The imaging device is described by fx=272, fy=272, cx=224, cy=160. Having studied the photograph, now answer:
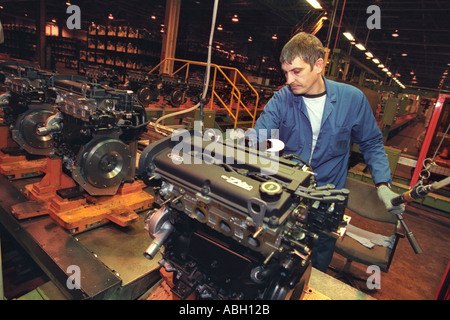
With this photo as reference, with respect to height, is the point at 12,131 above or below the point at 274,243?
below

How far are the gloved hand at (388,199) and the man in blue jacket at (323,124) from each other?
8.3 inches

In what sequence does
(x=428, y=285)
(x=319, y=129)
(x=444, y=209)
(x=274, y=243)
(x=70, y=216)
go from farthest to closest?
(x=444, y=209)
(x=428, y=285)
(x=70, y=216)
(x=319, y=129)
(x=274, y=243)

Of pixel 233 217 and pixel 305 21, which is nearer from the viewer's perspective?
pixel 233 217

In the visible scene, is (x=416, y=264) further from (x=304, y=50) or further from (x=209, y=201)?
(x=209, y=201)

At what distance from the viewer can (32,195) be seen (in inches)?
99.2

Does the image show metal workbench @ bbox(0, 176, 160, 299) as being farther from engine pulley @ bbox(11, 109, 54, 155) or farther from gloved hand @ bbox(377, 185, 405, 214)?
gloved hand @ bbox(377, 185, 405, 214)

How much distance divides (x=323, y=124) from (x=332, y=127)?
6 cm

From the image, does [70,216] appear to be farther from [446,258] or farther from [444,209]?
[444,209]

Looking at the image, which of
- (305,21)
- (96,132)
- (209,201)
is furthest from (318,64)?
(305,21)

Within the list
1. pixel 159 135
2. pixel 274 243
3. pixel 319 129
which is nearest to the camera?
pixel 274 243

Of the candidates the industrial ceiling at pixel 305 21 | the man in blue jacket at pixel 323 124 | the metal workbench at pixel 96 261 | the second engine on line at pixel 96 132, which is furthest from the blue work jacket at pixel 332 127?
the industrial ceiling at pixel 305 21

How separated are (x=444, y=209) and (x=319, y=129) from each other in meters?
4.56

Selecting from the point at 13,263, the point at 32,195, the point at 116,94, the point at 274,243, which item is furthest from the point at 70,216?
the point at 274,243

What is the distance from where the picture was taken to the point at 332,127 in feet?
5.74
